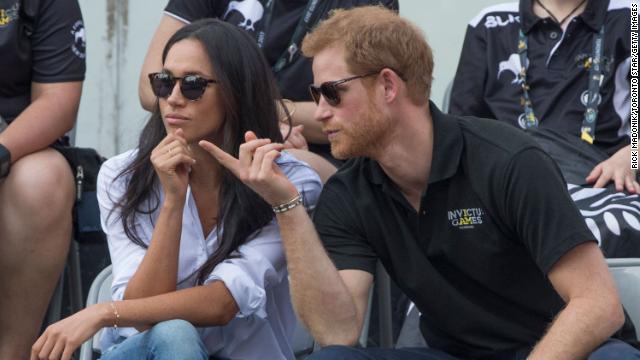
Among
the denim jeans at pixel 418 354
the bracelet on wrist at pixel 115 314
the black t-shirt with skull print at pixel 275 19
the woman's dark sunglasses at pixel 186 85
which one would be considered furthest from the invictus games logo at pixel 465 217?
the black t-shirt with skull print at pixel 275 19

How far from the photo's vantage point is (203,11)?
420 centimetres

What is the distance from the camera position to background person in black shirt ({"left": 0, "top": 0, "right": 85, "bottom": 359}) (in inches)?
147

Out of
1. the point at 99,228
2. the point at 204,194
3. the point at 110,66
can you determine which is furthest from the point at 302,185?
the point at 110,66

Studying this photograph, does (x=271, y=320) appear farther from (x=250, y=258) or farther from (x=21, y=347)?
(x=21, y=347)

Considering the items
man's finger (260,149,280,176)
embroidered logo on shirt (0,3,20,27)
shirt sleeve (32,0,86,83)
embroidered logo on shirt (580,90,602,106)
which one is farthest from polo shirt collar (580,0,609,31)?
embroidered logo on shirt (0,3,20,27)

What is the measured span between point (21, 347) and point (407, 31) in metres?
1.63

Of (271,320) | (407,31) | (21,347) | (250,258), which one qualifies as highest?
(407,31)

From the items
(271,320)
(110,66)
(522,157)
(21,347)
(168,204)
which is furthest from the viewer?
(110,66)

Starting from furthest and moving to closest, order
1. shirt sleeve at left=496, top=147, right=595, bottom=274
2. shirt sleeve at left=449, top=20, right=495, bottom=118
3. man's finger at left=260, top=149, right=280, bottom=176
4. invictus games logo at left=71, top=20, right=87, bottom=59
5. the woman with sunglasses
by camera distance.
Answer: shirt sleeve at left=449, top=20, right=495, bottom=118 < invictus games logo at left=71, top=20, right=87, bottom=59 < the woman with sunglasses < man's finger at left=260, top=149, right=280, bottom=176 < shirt sleeve at left=496, top=147, right=595, bottom=274

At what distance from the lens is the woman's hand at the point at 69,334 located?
2920mm

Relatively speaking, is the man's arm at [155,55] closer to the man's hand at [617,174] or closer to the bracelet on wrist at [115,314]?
the bracelet on wrist at [115,314]

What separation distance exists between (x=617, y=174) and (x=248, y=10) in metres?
1.38

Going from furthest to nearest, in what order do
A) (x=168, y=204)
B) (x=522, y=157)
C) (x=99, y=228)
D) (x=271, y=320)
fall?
(x=99, y=228) → (x=271, y=320) → (x=168, y=204) → (x=522, y=157)

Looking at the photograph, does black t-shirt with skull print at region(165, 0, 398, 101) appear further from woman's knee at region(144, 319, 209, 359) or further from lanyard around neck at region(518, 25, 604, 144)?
woman's knee at region(144, 319, 209, 359)
